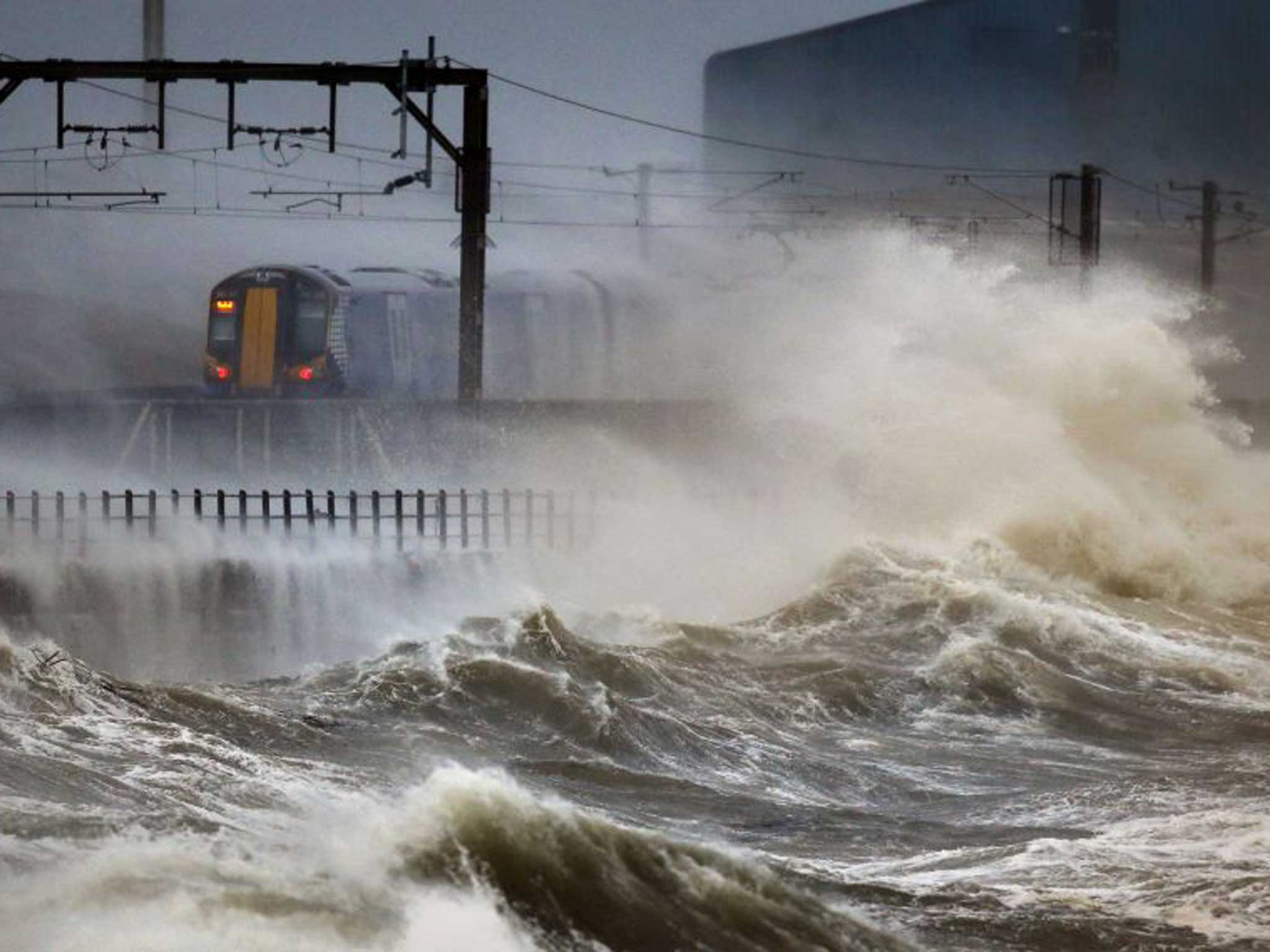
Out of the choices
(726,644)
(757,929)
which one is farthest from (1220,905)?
(726,644)

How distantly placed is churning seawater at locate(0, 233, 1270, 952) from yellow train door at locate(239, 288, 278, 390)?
882 centimetres

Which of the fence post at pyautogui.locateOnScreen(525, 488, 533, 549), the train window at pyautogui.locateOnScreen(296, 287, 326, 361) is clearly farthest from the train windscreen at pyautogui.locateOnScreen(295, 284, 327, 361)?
the fence post at pyautogui.locateOnScreen(525, 488, 533, 549)

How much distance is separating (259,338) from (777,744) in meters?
19.7

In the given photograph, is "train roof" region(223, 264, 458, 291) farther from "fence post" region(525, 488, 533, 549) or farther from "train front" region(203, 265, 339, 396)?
"fence post" region(525, 488, 533, 549)

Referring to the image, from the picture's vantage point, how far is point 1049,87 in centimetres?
4703

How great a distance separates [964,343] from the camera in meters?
28.6

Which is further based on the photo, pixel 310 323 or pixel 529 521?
pixel 310 323

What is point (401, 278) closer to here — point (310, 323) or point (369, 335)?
point (369, 335)

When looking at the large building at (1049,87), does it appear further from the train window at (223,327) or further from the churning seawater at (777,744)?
the churning seawater at (777,744)

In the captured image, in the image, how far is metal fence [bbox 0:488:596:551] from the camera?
20125mm

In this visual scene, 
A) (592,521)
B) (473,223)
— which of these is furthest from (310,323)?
(592,521)

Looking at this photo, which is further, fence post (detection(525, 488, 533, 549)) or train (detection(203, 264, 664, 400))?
train (detection(203, 264, 664, 400))

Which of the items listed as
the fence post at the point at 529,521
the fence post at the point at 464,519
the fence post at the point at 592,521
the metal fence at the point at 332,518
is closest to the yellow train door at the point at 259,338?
the metal fence at the point at 332,518

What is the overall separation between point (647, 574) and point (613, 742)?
8962 millimetres
